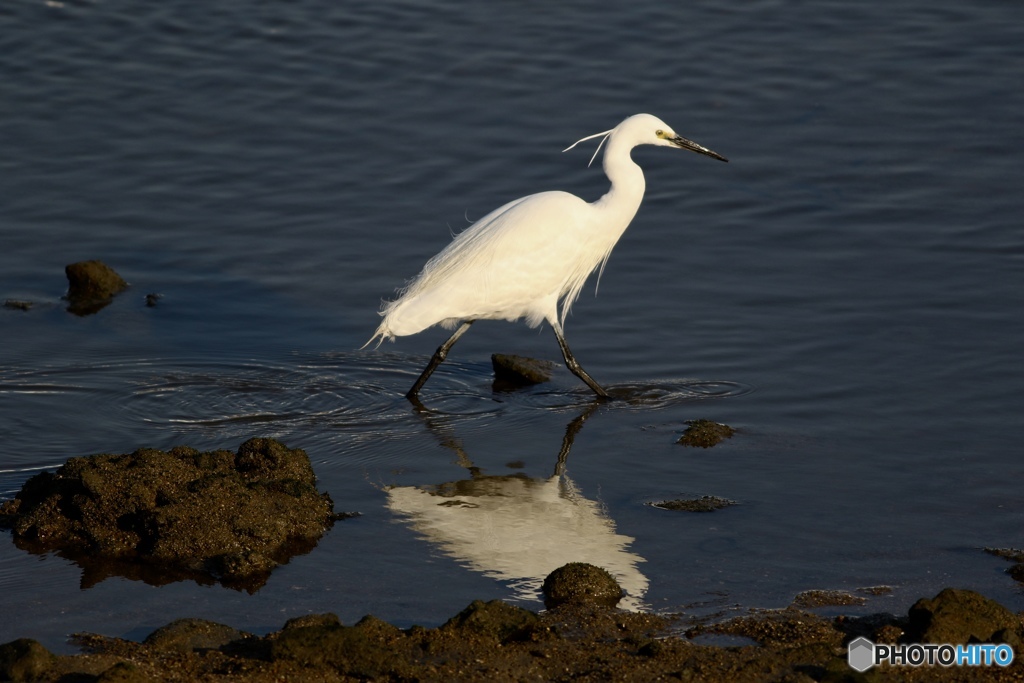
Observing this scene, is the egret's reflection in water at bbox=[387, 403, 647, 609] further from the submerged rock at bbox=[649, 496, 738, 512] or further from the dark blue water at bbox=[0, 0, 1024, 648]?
the submerged rock at bbox=[649, 496, 738, 512]

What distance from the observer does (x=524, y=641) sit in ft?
15.1

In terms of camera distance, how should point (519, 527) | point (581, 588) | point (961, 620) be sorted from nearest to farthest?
point (961, 620), point (581, 588), point (519, 527)

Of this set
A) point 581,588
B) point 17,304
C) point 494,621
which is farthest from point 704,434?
point 17,304

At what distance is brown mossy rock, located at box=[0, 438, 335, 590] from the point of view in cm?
537

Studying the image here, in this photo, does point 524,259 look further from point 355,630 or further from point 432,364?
point 355,630

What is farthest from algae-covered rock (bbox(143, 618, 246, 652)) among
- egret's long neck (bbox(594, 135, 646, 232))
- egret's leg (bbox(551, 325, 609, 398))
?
egret's long neck (bbox(594, 135, 646, 232))

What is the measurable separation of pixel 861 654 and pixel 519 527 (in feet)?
5.94

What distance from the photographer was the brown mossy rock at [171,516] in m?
5.37

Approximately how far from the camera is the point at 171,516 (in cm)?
541

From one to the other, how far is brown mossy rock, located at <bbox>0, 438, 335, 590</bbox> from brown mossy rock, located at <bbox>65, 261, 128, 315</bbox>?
3.29 m

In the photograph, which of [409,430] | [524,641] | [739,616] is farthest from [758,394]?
[524,641]

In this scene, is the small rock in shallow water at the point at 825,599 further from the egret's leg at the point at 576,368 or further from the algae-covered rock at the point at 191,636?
the egret's leg at the point at 576,368

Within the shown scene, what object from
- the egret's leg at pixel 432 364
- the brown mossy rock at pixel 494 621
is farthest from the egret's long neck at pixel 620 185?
the brown mossy rock at pixel 494 621

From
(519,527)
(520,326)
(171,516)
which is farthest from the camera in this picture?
(520,326)
